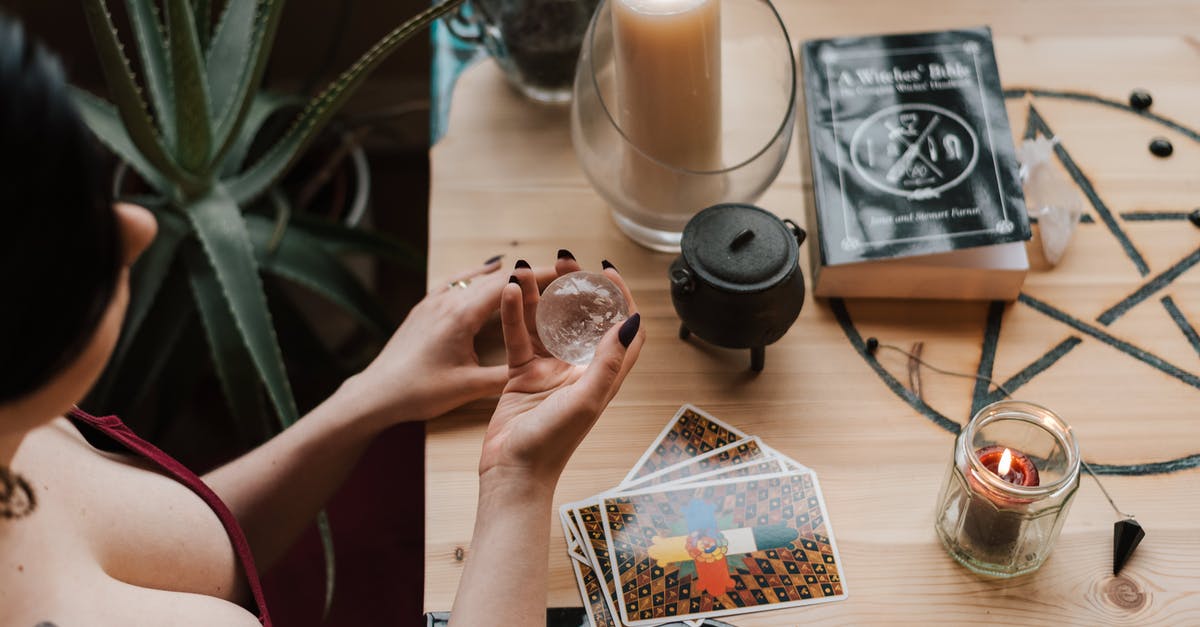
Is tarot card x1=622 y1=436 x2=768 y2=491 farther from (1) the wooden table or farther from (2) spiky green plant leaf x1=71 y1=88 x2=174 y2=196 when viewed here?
(2) spiky green plant leaf x1=71 y1=88 x2=174 y2=196

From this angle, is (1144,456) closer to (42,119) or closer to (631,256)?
(631,256)

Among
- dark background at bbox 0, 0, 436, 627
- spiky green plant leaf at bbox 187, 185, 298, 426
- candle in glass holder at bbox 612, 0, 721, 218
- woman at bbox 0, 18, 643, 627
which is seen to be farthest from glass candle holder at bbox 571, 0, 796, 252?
dark background at bbox 0, 0, 436, 627

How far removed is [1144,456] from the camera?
100cm

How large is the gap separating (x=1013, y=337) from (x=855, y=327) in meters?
0.17

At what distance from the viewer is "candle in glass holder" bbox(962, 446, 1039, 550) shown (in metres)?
0.86

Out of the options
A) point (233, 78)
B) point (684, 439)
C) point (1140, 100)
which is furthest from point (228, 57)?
point (1140, 100)

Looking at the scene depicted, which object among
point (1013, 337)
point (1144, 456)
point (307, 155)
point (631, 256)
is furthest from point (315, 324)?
point (1144, 456)

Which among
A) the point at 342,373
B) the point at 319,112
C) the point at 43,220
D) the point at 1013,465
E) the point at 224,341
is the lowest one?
the point at 342,373

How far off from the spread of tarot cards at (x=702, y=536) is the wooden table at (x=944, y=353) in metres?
0.02

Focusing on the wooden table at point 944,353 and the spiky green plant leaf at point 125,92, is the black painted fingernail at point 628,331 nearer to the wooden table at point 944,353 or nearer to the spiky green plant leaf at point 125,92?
the wooden table at point 944,353

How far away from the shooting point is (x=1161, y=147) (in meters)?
1.19

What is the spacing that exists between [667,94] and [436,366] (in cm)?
37

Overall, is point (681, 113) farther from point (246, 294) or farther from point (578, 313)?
point (246, 294)

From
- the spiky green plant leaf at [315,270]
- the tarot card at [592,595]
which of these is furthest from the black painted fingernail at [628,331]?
the spiky green plant leaf at [315,270]
